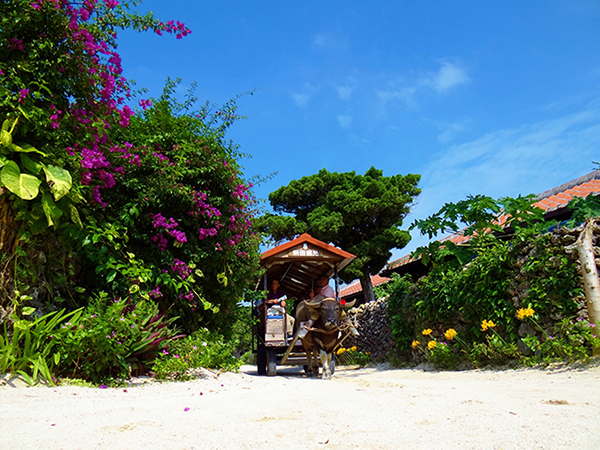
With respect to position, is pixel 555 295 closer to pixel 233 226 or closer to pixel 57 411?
pixel 233 226

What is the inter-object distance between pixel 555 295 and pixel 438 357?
2.71 m

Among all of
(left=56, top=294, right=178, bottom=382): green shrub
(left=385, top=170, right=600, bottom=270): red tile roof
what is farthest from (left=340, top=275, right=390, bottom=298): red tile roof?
(left=56, top=294, right=178, bottom=382): green shrub

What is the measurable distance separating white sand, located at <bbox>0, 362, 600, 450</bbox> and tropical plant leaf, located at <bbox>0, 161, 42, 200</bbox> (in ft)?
5.31

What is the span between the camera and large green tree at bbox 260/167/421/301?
21.2 meters

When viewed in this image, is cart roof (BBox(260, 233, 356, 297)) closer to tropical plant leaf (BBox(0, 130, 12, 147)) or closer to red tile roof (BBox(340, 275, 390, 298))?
tropical plant leaf (BBox(0, 130, 12, 147))

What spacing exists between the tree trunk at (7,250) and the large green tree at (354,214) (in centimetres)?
1729

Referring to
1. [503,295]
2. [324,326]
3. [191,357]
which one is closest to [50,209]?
[191,357]

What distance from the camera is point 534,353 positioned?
615 cm

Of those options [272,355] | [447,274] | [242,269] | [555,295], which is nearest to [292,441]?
[242,269]

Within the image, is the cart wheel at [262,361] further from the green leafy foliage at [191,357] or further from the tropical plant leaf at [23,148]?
the tropical plant leaf at [23,148]

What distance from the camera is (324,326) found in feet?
22.6

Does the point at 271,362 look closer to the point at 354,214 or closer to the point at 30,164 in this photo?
the point at 30,164

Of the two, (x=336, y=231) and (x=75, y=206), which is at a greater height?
(x=336, y=231)

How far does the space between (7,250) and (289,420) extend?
10.2 ft
